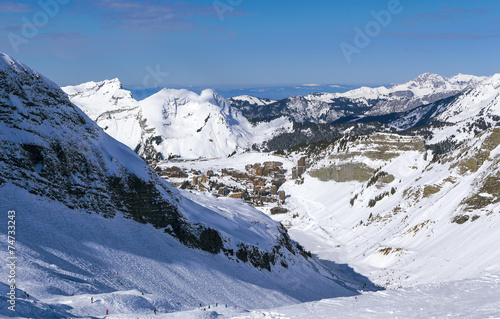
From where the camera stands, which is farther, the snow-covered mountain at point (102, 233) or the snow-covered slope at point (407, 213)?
the snow-covered slope at point (407, 213)

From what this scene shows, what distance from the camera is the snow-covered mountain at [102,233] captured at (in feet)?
81.4

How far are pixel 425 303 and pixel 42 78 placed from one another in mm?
33916

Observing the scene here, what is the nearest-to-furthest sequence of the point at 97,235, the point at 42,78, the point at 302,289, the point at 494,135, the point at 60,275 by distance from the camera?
the point at 60,275, the point at 97,235, the point at 42,78, the point at 302,289, the point at 494,135

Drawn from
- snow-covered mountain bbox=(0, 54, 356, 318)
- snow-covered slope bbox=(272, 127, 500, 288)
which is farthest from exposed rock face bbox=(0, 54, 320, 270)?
snow-covered slope bbox=(272, 127, 500, 288)

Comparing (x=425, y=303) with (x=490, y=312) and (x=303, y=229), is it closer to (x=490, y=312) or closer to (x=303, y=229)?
(x=490, y=312)

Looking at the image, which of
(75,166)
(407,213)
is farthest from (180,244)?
(407,213)

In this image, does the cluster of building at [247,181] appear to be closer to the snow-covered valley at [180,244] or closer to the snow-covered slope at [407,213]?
the snow-covered slope at [407,213]

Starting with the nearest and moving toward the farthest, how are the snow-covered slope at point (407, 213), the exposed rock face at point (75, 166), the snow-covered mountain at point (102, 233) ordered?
the snow-covered mountain at point (102, 233)
the exposed rock face at point (75, 166)
the snow-covered slope at point (407, 213)

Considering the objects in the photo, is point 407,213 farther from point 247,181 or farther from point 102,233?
point 247,181

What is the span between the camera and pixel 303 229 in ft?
291

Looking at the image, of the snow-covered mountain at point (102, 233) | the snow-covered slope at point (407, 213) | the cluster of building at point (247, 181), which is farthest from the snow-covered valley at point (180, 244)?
the cluster of building at point (247, 181)

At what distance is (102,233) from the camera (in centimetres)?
3186

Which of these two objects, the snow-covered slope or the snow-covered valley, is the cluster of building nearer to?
the snow-covered slope

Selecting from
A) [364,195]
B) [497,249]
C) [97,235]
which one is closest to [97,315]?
[97,235]
